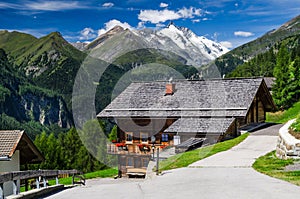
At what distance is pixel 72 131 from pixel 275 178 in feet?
241

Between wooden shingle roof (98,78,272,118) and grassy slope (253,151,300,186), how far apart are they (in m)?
15.1

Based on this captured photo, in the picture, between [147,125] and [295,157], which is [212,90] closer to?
[147,125]

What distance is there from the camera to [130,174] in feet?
122

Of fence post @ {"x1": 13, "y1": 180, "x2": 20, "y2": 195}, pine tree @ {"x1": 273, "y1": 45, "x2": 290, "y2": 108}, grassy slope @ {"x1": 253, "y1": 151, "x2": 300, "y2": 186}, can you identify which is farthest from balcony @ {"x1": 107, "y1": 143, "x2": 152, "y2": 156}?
pine tree @ {"x1": 273, "y1": 45, "x2": 290, "y2": 108}

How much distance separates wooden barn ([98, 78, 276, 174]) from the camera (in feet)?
109

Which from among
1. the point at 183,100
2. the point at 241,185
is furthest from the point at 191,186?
the point at 183,100

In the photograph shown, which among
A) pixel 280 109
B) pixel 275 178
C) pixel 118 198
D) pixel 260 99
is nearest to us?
pixel 118 198

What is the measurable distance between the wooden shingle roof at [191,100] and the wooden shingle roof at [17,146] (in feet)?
57.8

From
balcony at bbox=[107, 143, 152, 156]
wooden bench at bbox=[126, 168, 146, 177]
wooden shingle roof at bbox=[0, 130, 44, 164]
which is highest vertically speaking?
wooden shingle roof at bbox=[0, 130, 44, 164]

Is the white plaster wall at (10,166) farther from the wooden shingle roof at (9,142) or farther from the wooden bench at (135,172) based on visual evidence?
the wooden bench at (135,172)

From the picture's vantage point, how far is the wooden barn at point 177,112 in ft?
109

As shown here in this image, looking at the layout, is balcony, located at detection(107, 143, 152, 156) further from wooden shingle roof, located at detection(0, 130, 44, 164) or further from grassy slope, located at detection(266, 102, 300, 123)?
grassy slope, located at detection(266, 102, 300, 123)

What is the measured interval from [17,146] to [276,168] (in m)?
10.1

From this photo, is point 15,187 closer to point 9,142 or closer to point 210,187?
point 210,187
